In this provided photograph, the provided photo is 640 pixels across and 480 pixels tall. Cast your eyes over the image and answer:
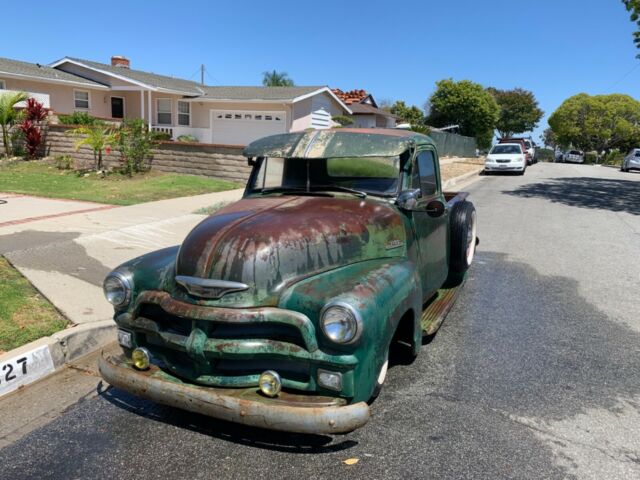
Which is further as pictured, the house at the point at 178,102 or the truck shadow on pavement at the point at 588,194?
the house at the point at 178,102

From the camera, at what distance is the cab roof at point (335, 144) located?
4035 millimetres

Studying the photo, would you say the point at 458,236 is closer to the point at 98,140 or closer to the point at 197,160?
the point at 197,160

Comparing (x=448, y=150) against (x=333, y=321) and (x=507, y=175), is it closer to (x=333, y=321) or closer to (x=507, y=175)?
(x=507, y=175)

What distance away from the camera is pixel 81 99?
25391 millimetres

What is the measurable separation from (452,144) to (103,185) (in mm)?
27460

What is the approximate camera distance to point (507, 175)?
24.8 meters

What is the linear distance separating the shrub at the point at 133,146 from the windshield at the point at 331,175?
38.8 feet

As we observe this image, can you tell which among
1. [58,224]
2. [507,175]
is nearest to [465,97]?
[507,175]

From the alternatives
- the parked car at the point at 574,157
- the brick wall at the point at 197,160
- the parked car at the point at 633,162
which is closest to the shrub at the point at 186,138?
the brick wall at the point at 197,160

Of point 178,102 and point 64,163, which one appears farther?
point 178,102

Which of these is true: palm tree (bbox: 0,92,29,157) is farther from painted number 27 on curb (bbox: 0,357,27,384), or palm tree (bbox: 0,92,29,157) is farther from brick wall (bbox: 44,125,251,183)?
painted number 27 on curb (bbox: 0,357,27,384)

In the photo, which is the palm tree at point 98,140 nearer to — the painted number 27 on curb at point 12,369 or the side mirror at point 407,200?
the painted number 27 on curb at point 12,369

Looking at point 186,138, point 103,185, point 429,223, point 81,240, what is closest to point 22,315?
point 81,240

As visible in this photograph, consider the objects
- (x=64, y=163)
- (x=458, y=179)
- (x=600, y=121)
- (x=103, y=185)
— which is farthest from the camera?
(x=600, y=121)
